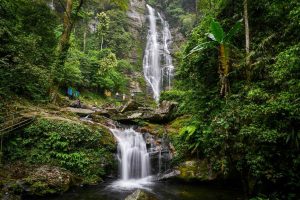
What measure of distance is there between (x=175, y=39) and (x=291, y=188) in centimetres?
3673

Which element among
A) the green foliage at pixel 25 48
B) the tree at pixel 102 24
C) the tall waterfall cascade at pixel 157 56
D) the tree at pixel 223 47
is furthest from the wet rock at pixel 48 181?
the tree at pixel 102 24

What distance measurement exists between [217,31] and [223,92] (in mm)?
2233

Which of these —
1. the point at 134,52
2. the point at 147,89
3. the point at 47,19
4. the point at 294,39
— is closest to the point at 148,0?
the point at 134,52

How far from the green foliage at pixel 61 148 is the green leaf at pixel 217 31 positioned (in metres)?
6.38

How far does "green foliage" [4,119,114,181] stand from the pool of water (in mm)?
867

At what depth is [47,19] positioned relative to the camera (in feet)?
46.6

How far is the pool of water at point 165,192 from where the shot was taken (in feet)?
28.2

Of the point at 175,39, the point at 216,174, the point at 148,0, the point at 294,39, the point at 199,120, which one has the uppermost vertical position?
the point at 148,0

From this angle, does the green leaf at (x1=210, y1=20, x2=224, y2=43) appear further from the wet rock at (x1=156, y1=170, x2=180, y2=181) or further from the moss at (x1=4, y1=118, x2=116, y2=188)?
the moss at (x1=4, y1=118, x2=116, y2=188)

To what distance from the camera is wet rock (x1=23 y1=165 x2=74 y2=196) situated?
810cm

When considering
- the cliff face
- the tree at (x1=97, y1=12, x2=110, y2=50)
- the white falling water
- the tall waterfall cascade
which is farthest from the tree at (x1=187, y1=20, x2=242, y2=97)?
the cliff face

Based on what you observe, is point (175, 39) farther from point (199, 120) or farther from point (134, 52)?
point (199, 120)

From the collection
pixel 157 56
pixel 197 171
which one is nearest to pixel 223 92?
pixel 197 171

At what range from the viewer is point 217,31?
923cm
